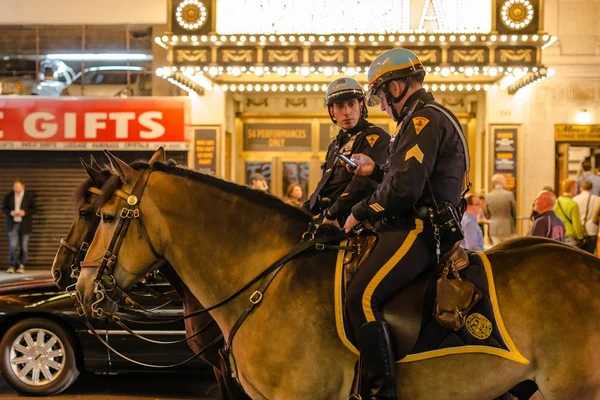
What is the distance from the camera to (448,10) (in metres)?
15.2

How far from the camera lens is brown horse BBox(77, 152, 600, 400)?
165 inches

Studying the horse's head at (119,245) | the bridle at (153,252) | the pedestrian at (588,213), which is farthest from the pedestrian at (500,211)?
the horse's head at (119,245)

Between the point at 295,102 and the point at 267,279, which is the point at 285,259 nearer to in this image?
the point at 267,279

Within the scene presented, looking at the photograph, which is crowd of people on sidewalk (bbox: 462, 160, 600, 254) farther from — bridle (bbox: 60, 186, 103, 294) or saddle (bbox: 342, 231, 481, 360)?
bridle (bbox: 60, 186, 103, 294)

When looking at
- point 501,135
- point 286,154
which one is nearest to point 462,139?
point 501,135

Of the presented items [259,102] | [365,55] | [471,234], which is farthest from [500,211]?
[259,102]

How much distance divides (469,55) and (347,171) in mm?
9689

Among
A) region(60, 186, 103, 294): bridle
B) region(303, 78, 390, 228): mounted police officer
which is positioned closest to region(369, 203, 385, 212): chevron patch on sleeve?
region(303, 78, 390, 228): mounted police officer

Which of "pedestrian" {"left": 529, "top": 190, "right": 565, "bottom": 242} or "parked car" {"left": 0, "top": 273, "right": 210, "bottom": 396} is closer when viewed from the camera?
"parked car" {"left": 0, "top": 273, "right": 210, "bottom": 396}

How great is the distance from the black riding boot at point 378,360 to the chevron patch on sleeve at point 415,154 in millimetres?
889

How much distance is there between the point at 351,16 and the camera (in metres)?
14.9

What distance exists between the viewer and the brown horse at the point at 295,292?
13.8ft

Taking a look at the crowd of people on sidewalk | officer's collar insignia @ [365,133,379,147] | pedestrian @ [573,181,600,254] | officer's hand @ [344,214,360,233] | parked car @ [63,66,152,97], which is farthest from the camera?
parked car @ [63,66,152,97]

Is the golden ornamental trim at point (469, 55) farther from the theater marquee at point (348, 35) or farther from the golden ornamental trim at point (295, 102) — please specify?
the golden ornamental trim at point (295, 102)
